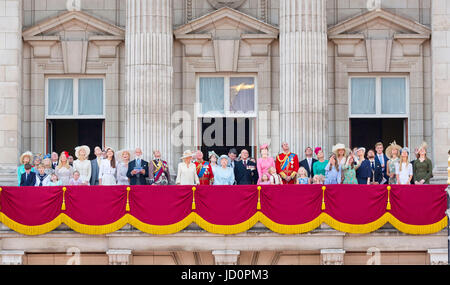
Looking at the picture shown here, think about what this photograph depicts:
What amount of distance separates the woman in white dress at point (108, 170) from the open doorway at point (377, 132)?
970 centimetres

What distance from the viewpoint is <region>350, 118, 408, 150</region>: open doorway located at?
3847 cm

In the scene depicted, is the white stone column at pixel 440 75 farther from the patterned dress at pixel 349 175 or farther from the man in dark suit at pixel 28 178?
the man in dark suit at pixel 28 178

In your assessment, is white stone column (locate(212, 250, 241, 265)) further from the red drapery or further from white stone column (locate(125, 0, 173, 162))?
white stone column (locate(125, 0, 173, 162))

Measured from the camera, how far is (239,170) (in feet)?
107

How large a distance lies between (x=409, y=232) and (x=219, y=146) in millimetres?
9365

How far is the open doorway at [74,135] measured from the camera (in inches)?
1516

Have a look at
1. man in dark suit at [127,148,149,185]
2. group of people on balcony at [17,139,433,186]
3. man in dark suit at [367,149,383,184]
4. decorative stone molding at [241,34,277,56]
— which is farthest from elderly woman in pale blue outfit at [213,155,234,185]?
decorative stone molding at [241,34,277,56]

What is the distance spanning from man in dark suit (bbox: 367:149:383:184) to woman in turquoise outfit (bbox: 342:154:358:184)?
0.67 m

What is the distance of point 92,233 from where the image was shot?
103ft

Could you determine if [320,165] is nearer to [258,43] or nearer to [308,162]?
[308,162]

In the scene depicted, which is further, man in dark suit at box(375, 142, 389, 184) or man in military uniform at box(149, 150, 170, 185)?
man in military uniform at box(149, 150, 170, 185)

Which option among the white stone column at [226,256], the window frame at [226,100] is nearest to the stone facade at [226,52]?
the window frame at [226,100]

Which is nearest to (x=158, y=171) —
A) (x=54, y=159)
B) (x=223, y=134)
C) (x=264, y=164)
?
(x=264, y=164)
